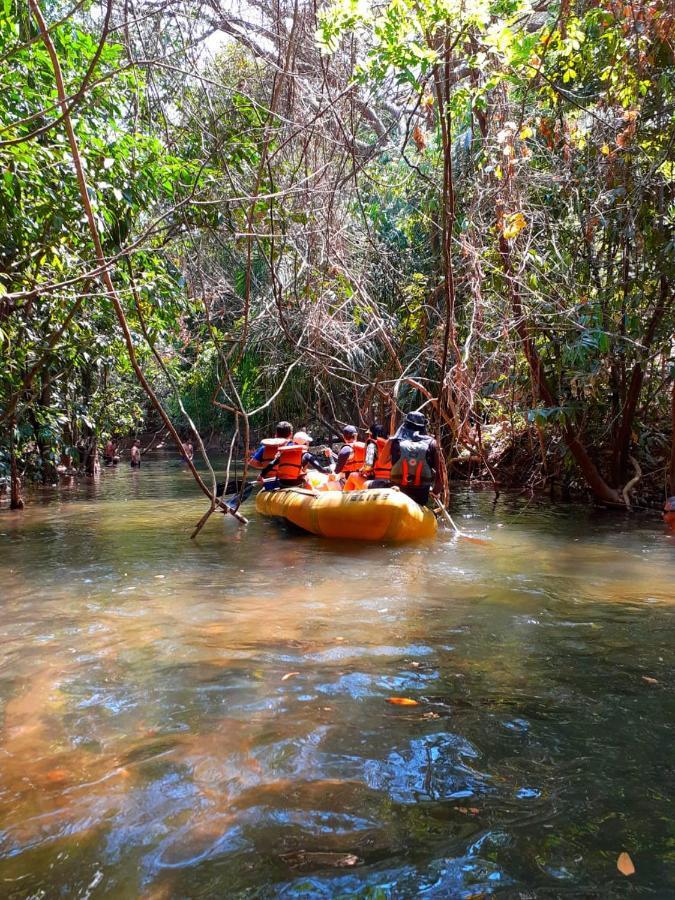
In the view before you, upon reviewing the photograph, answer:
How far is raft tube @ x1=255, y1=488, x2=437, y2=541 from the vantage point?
8461 millimetres

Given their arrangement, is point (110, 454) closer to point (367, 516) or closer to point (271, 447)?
point (271, 447)

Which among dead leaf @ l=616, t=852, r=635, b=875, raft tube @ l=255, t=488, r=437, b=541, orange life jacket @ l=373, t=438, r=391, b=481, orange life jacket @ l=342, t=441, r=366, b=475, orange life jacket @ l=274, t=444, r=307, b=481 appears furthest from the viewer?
orange life jacket @ l=342, t=441, r=366, b=475

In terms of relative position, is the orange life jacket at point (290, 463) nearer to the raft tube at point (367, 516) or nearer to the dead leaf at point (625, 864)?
the raft tube at point (367, 516)

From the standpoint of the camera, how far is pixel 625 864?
241 centimetres

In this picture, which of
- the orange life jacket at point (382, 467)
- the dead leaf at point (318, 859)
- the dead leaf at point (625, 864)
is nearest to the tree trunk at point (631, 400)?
the orange life jacket at point (382, 467)

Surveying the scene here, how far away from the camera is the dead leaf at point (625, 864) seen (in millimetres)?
2381

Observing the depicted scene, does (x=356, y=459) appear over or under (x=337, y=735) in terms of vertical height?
over

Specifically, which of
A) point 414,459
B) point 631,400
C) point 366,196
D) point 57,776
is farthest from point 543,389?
point 57,776

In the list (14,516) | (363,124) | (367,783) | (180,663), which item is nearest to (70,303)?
(14,516)

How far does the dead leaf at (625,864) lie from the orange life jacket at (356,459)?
860 centimetres

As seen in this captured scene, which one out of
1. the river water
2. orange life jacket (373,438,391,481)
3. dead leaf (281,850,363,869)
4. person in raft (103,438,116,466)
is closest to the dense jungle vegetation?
orange life jacket (373,438,391,481)

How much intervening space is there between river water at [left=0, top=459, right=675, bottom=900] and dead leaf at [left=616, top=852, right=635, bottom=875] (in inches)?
0.8

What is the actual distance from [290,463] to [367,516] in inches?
96.4

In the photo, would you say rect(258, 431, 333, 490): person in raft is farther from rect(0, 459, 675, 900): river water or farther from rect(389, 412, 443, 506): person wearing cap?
rect(0, 459, 675, 900): river water
